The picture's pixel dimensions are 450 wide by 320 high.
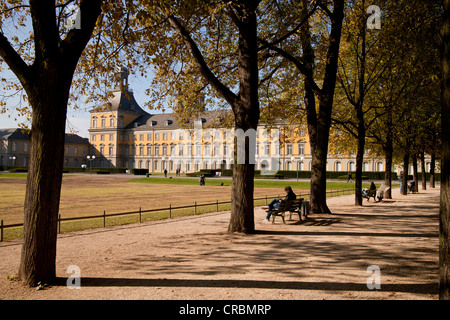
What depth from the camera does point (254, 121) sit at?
31.2 ft

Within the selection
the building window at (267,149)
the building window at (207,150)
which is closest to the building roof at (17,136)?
the building window at (207,150)

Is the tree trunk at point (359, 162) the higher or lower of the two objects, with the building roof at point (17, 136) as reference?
lower

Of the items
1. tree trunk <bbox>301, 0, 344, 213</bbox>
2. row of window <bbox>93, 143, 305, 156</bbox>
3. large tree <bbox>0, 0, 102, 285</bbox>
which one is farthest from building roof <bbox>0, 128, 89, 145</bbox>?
large tree <bbox>0, 0, 102, 285</bbox>

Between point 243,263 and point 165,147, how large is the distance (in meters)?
79.6

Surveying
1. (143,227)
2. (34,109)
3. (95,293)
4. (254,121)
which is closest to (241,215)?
(254,121)

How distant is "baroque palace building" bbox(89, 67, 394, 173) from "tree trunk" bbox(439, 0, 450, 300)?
2452 inches

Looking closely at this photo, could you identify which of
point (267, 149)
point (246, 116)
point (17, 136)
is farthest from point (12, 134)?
point (246, 116)

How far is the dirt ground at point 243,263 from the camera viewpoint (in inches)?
198

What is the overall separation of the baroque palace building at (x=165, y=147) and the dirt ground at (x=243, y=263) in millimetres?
57271

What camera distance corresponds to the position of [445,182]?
414cm

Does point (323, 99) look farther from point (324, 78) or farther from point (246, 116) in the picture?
point (246, 116)

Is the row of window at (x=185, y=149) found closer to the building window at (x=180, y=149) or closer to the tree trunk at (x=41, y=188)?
the building window at (x=180, y=149)

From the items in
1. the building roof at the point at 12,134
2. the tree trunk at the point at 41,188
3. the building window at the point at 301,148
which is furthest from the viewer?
the building roof at the point at 12,134
